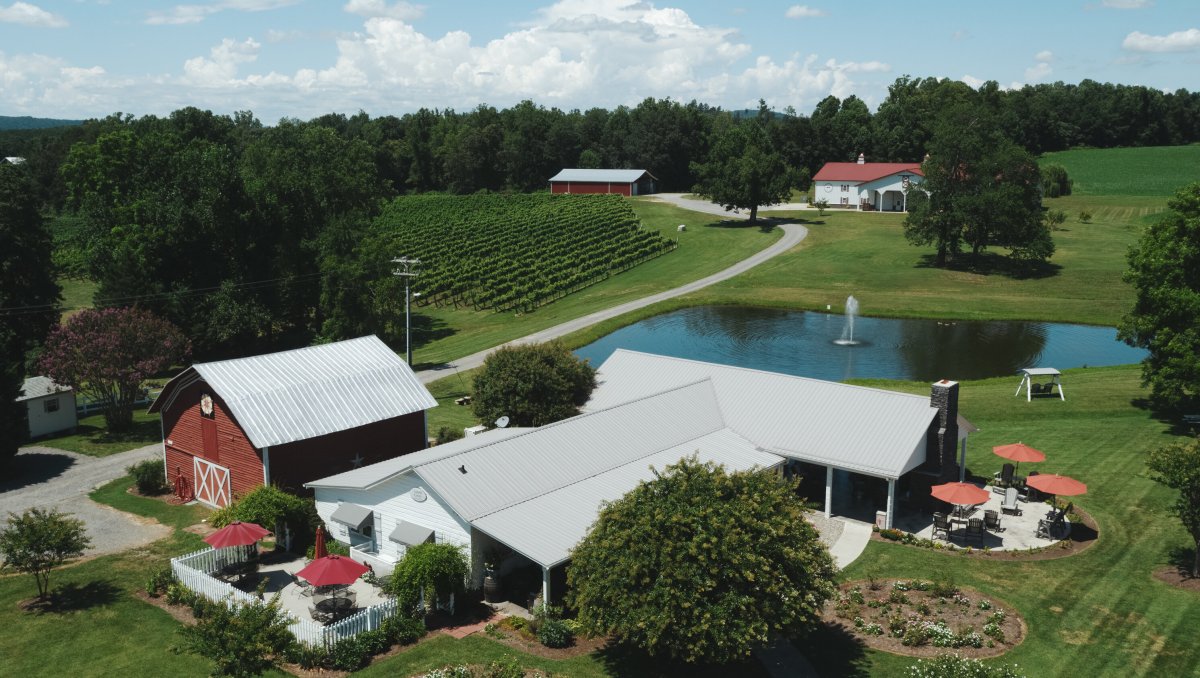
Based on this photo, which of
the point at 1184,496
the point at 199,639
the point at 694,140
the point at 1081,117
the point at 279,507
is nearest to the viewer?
the point at 199,639

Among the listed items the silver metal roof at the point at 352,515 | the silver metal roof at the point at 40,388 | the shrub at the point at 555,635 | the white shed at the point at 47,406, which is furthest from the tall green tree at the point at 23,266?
the shrub at the point at 555,635

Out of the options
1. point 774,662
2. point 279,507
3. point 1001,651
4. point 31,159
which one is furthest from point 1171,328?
point 31,159

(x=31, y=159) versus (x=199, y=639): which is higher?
(x=31, y=159)

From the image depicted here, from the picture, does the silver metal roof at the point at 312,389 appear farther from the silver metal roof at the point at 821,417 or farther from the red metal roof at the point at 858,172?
the red metal roof at the point at 858,172

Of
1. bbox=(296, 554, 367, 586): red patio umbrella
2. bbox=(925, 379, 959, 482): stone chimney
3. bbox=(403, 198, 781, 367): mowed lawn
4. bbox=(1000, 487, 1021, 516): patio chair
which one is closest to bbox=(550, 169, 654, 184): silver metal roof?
bbox=(403, 198, 781, 367): mowed lawn

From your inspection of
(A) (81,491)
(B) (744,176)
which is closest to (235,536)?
(A) (81,491)

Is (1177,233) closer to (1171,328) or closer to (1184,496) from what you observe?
(1171,328)

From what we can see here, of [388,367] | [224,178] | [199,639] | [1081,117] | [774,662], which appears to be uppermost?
[1081,117]
